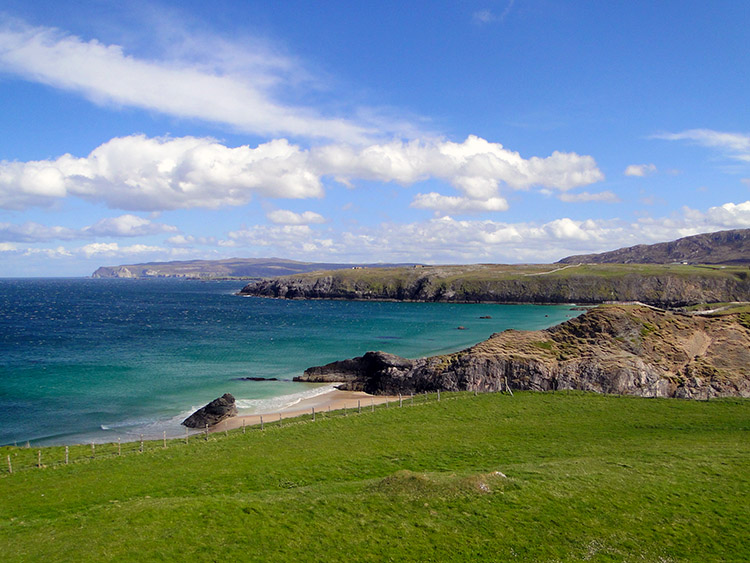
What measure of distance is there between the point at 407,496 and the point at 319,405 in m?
38.6

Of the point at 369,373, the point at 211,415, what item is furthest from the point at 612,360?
the point at 211,415

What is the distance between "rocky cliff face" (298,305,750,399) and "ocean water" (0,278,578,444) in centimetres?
2196

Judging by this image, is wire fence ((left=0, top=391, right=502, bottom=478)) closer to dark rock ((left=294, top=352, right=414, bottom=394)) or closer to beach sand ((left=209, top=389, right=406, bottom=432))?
beach sand ((left=209, top=389, right=406, bottom=432))

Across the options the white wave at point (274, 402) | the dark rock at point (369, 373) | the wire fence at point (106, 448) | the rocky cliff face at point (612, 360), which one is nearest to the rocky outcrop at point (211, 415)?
the wire fence at point (106, 448)

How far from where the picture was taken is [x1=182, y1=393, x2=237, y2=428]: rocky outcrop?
2069 inches

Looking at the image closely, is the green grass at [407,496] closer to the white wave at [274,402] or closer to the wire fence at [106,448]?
the wire fence at [106,448]

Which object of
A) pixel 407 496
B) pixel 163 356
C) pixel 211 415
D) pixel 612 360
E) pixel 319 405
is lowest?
pixel 319 405

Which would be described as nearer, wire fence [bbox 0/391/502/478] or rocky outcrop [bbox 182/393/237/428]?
wire fence [bbox 0/391/502/478]

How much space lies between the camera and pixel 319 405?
60312 millimetres

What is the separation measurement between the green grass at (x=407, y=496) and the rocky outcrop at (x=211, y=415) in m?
13.6

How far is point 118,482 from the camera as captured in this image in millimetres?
28625

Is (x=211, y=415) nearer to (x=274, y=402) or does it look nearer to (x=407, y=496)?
(x=274, y=402)

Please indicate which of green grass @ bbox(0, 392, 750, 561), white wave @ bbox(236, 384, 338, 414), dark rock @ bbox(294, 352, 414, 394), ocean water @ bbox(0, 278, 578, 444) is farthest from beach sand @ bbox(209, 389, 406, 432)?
green grass @ bbox(0, 392, 750, 561)

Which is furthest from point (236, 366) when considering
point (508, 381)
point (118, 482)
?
point (118, 482)
